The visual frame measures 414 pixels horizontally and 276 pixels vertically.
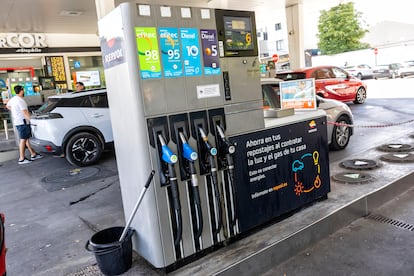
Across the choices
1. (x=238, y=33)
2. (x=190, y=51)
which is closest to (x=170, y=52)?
(x=190, y=51)

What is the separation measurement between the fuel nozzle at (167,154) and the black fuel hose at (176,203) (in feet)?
0.21

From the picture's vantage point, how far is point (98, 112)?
25.3 feet

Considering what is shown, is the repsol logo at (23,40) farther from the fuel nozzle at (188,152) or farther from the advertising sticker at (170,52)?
the fuel nozzle at (188,152)

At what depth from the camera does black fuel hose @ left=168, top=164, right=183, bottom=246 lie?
2658 millimetres

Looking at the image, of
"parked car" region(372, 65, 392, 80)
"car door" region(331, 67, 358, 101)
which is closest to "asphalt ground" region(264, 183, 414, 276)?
"car door" region(331, 67, 358, 101)

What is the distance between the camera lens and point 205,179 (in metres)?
2.99

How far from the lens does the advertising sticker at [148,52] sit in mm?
2547

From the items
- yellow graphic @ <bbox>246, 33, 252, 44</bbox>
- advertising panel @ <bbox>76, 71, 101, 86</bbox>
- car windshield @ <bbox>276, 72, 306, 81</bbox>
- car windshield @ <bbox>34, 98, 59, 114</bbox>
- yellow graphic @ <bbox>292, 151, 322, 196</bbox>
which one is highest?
advertising panel @ <bbox>76, 71, 101, 86</bbox>

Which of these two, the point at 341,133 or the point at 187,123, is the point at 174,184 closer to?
the point at 187,123

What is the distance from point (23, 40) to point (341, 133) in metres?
13.2

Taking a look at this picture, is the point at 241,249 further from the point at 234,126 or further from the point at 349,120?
the point at 349,120

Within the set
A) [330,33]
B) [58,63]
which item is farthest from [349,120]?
[330,33]

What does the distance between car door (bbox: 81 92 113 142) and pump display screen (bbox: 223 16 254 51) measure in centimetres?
524

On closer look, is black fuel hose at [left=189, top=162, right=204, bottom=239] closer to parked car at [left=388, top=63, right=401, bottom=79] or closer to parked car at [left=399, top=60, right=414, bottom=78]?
parked car at [left=399, top=60, right=414, bottom=78]
